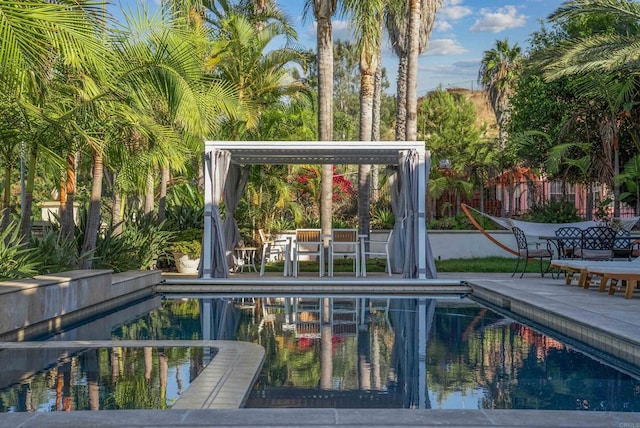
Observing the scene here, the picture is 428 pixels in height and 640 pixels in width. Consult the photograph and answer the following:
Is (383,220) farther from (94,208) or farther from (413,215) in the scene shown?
(94,208)

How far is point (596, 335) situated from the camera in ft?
21.6

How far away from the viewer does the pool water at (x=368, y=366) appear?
15.3ft

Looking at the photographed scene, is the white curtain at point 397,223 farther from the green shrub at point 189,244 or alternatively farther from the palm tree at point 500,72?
the palm tree at point 500,72

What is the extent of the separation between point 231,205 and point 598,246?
6.76 m

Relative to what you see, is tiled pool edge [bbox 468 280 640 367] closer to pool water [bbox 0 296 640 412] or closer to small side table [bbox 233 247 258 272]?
pool water [bbox 0 296 640 412]

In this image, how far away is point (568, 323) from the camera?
24.1ft

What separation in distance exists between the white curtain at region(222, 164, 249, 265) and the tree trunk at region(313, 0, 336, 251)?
5.78 feet

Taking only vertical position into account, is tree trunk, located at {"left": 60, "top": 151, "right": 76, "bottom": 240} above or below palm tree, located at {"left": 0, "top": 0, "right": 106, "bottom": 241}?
below

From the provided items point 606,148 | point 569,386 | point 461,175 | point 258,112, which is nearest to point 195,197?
point 258,112

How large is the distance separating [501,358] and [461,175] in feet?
66.8

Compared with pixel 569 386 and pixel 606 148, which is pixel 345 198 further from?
pixel 569 386

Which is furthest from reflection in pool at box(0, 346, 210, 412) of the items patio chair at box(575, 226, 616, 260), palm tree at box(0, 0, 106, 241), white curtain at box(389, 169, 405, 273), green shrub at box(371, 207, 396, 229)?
green shrub at box(371, 207, 396, 229)

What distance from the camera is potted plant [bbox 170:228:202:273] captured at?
14.2m

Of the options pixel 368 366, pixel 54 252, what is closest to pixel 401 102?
pixel 54 252
